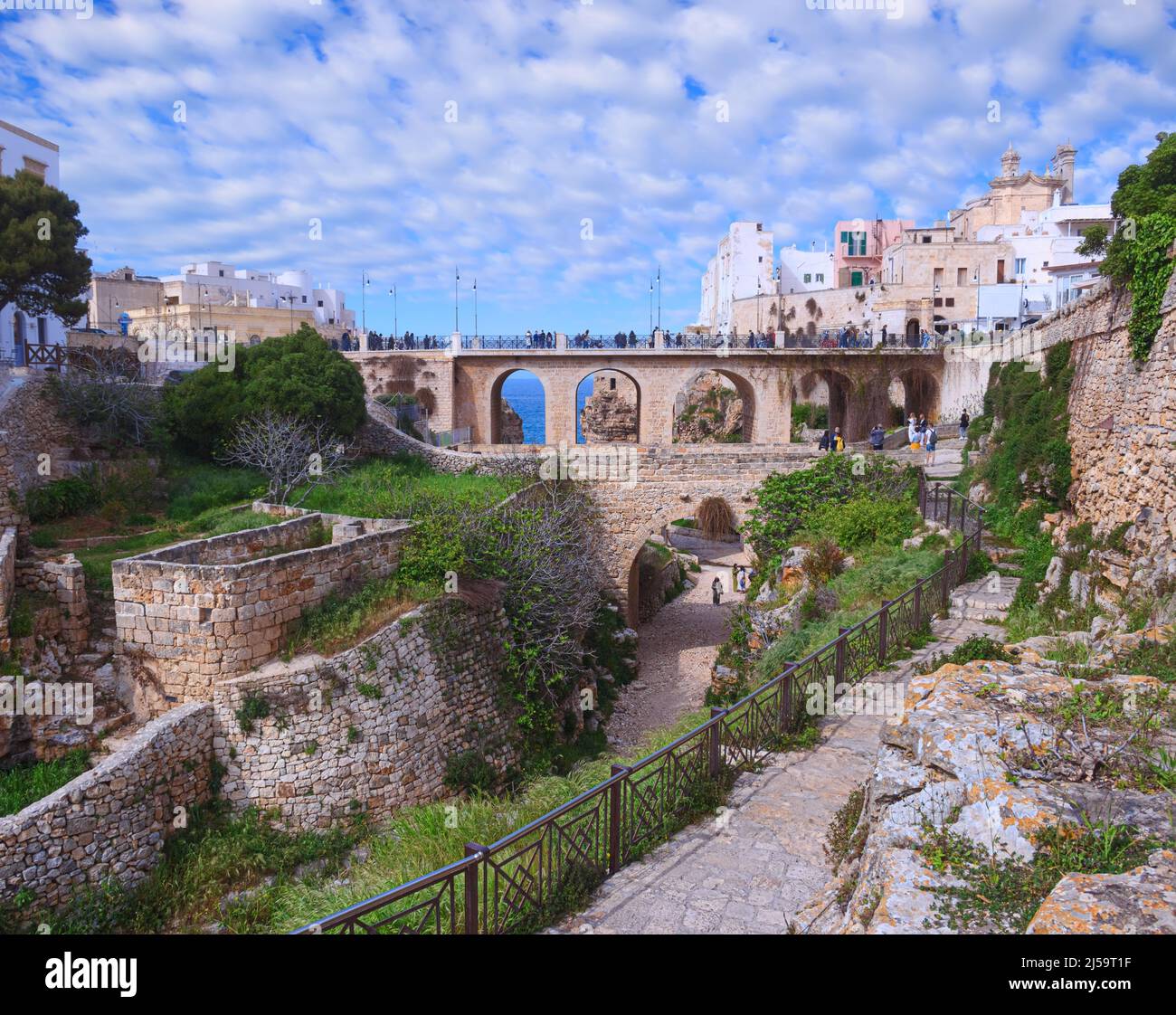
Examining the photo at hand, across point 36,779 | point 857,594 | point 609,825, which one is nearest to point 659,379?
point 857,594

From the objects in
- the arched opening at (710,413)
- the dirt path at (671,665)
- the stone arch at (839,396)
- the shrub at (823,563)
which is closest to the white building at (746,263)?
the arched opening at (710,413)

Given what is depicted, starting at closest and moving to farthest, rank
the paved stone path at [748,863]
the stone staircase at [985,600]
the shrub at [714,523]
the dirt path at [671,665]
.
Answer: the paved stone path at [748,863] < the stone staircase at [985,600] < the dirt path at [671,665] < the shrub at [714,523]

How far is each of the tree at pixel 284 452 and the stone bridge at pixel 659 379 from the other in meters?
12.4

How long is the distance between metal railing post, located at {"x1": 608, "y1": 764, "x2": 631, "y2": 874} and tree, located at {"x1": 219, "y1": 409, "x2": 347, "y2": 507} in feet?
48.6

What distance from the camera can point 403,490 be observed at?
1991 centimetres

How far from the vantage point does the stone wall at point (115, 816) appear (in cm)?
879

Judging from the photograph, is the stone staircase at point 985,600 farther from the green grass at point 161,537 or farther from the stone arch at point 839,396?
the stone arch at point 839,396

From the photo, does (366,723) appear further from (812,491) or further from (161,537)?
(812,491)

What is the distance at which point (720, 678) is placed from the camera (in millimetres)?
16969

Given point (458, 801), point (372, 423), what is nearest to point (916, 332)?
point (372, 423)

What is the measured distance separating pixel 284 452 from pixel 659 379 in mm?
17394

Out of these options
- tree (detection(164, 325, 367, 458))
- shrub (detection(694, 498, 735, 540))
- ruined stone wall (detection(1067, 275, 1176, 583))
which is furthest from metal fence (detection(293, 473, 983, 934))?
shrub (detection(694, 498, 735, 540))
